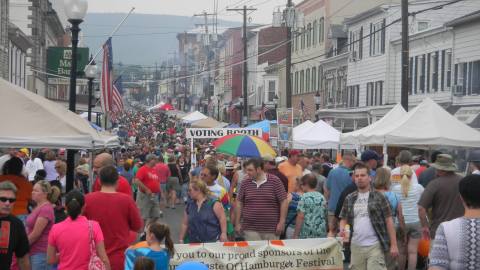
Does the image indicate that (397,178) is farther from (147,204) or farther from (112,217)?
(147,204)

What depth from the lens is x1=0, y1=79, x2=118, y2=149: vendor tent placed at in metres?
8.83

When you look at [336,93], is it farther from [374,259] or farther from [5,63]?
[374,259]

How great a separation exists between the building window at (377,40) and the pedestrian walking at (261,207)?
3366 centimetres

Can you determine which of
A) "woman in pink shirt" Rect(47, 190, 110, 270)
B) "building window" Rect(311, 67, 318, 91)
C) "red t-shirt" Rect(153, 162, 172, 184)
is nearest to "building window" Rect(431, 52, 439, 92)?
"red t-shirt" Rect(153, 162, 172, 184)

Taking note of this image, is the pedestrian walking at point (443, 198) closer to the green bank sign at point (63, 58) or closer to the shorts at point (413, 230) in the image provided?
the shorts at point (413, 230)

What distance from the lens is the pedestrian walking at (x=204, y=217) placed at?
34.9ft

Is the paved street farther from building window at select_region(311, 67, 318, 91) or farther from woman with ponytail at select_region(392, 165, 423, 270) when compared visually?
building window at select_region(311, 67, 318, 91)

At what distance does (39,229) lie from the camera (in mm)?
8789

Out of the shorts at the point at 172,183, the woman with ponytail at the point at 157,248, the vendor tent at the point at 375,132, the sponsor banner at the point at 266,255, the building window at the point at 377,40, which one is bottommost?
the shorts at the point at 172,183

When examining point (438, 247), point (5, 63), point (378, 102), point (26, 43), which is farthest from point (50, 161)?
point (26, 43)

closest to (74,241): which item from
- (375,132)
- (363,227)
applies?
(363,227)

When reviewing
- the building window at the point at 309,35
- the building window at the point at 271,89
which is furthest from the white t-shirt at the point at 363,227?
the building window at the point at 271,89

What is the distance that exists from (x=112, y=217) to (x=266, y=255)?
2.14m

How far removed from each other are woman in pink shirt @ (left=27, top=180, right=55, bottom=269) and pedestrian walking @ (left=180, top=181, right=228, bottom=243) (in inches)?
85.7
